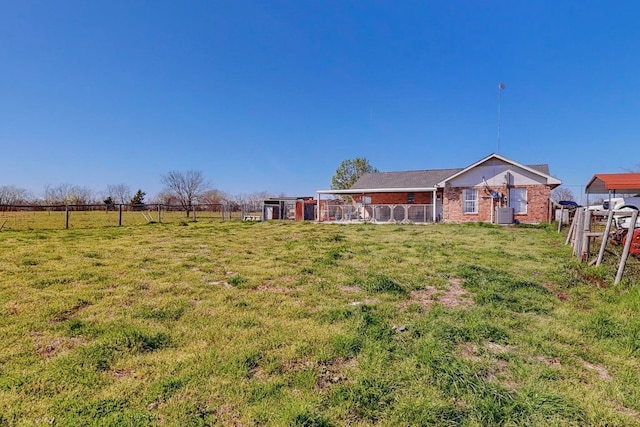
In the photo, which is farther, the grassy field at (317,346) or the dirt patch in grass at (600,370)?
the dirt patch in grass at (600,370)

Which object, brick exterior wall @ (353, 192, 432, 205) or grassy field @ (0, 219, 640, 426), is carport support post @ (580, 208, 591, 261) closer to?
grassy field @ (0, 219, 640, 426)

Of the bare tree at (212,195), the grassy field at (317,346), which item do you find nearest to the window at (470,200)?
the grassy field at (317,346)

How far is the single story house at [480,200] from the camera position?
1833 centimetres

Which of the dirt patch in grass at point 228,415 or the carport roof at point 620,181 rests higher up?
the carport roof at point 620,181

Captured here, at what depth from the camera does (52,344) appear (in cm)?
300

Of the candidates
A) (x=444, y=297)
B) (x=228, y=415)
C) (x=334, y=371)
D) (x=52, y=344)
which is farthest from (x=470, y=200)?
(x=52, y=344)

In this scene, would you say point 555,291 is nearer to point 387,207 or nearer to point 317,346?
point 317,346

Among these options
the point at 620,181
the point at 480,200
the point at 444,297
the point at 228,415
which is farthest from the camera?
the point at 480,200

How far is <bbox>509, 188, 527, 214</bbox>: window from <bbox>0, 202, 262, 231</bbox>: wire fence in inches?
709

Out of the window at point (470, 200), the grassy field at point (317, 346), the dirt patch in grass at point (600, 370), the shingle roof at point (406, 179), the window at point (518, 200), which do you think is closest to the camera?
the grassy field at point (317, 346)

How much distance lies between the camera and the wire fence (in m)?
14.3

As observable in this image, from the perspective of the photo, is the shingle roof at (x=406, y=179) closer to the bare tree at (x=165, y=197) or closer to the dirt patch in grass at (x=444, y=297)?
the dirt patch in grass at (x=444, y=297)

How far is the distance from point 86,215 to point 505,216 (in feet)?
78.2

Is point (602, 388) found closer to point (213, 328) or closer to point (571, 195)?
point (213, 328)
